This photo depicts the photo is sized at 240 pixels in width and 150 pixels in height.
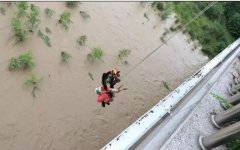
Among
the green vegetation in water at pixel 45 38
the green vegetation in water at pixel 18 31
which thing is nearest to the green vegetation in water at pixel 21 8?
the green vegetation in water at pixel 18 31

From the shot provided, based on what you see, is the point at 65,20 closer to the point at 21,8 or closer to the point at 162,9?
the point at 21,8

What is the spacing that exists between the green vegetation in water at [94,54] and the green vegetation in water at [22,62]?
167cm

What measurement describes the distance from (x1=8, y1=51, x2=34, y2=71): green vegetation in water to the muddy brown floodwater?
0.12 m

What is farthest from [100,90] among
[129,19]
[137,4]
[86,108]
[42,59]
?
[137,4]

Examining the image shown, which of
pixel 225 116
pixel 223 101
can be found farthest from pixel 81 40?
pixel 225 116

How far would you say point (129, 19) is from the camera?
Answer: 11.7 m

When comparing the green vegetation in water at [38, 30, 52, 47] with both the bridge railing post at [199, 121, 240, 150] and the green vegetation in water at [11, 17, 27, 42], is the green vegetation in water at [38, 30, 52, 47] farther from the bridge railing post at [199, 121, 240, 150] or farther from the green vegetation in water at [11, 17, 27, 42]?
the bridge railing post at [199, 121, 240, 150]

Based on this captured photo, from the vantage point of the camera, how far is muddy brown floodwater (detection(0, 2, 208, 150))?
7484mm

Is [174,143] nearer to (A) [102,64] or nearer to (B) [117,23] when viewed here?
(A) [102,64]

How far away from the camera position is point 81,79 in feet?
29.1

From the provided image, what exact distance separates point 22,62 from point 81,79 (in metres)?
1.52

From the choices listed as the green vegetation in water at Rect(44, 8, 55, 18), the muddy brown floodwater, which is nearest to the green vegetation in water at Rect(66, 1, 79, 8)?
the muddy brown floodwater

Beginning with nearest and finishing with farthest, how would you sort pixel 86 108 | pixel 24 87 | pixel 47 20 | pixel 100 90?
pixel 100 90 < pixel 24 87 < pixel 86 108 < pixel 47 20

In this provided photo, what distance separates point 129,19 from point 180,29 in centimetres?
220
